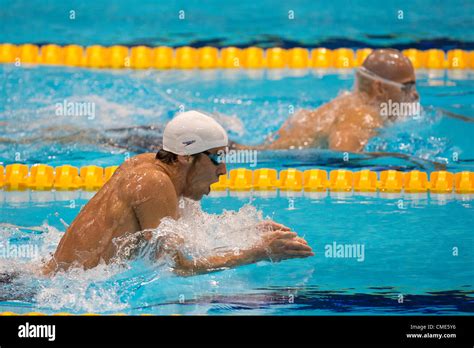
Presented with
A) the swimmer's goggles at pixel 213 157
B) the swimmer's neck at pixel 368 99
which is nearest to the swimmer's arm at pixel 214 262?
the swimmer's goggles at pixel 213 157

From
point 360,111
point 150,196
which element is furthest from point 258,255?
point 360,111

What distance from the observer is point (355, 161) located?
20.3 ft

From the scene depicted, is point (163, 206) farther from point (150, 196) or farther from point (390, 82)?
point (390, 82)

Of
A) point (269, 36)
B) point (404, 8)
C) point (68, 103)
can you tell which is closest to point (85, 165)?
point (68, 103)

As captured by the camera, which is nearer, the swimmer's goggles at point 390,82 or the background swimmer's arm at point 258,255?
the background swimmer's arm at point 258,255

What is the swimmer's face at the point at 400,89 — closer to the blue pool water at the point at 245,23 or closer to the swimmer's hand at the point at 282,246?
the blue pool water at the point at 245,23

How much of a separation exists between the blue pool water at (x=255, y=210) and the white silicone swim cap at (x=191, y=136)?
41cm

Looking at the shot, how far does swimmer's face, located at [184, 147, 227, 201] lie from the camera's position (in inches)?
145

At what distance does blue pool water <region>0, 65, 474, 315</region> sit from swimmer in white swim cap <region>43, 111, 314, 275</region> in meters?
0.12

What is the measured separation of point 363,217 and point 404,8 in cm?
488

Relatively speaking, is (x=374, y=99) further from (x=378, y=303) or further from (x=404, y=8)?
(x=404, y=8)

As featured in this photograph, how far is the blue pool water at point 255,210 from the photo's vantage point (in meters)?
3.80

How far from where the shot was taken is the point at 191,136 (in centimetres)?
363

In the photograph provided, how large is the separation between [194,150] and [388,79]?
3.05 meters
